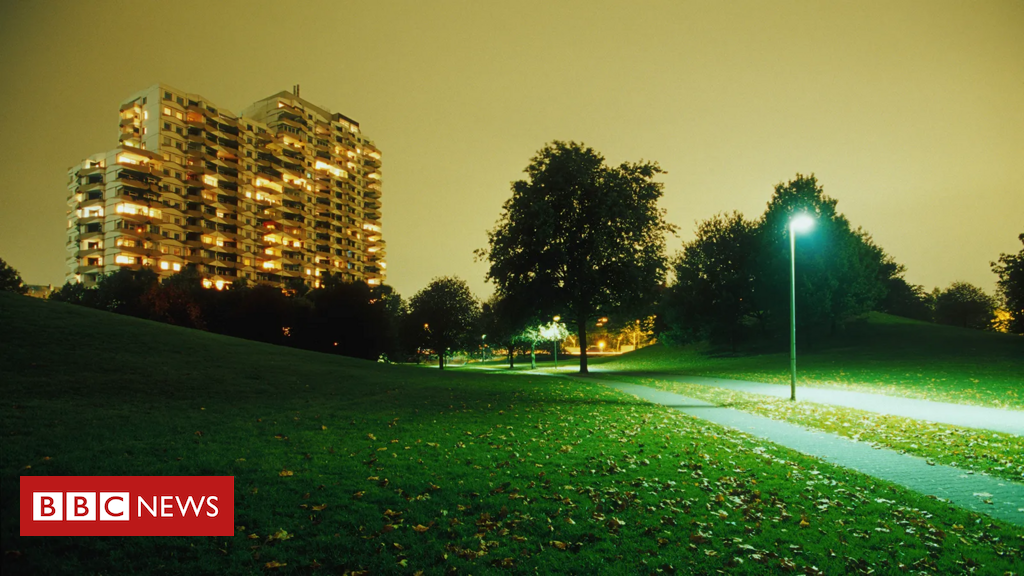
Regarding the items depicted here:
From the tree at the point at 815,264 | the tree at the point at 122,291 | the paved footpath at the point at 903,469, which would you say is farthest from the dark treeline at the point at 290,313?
the paved footpath at the point at 903,469

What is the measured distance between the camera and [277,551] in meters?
4.88

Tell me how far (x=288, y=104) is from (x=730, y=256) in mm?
122758

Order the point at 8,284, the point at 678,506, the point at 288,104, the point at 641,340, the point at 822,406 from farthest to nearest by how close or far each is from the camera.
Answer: the point at 288,104 < the point at 641,340 < the point at 8,284 < the point at 822,406 < the point at 678,506

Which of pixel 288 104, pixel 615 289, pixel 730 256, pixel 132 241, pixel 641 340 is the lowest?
pixel 641 340

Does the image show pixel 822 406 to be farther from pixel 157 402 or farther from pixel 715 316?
pixel 715 316

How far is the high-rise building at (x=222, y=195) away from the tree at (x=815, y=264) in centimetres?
→ 7064

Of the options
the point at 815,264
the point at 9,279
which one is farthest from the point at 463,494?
the point at 9,279

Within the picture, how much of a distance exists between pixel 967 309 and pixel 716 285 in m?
76.3

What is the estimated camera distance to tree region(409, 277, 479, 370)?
2392 inches

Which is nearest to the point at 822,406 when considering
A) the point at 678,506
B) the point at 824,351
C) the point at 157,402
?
the point at 678,506

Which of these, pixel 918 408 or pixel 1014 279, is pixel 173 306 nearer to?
pixel 918 408

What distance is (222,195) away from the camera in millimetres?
114312

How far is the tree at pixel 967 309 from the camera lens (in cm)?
9762

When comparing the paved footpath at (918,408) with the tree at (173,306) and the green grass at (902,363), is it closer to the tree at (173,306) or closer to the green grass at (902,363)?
the green grass at (902,363)
